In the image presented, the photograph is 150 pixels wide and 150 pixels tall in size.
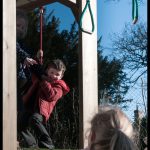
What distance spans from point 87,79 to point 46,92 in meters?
0.94

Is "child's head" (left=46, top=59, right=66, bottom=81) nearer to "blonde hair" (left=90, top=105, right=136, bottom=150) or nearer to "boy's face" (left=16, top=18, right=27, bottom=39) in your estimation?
"boy's face" (left=16, top=18, right=27, bottom=39)

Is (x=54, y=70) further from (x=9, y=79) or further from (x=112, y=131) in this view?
(x=112, y=131)

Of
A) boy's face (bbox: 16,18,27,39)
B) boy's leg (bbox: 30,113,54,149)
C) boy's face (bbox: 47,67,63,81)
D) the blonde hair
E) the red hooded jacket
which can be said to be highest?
boy's face (bbox: 16,18,27,39)

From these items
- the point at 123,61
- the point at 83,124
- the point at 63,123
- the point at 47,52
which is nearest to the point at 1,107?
the point at 83,124

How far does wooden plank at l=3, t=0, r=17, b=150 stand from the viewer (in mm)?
2090

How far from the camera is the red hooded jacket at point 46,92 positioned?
12.9ft

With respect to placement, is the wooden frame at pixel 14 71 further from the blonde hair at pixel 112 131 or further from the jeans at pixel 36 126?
the jeans at pixel 36 126

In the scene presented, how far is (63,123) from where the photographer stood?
668cm

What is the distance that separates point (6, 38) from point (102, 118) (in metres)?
0.59

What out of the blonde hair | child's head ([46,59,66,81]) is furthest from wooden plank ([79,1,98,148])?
the blonde hair

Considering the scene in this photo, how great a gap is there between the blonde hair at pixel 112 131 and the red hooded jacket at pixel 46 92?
196cm

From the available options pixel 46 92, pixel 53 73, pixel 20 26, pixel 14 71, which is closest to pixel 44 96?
pixel 46 92

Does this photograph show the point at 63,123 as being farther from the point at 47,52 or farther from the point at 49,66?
the point at 49,66

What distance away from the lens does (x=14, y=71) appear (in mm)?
2160
